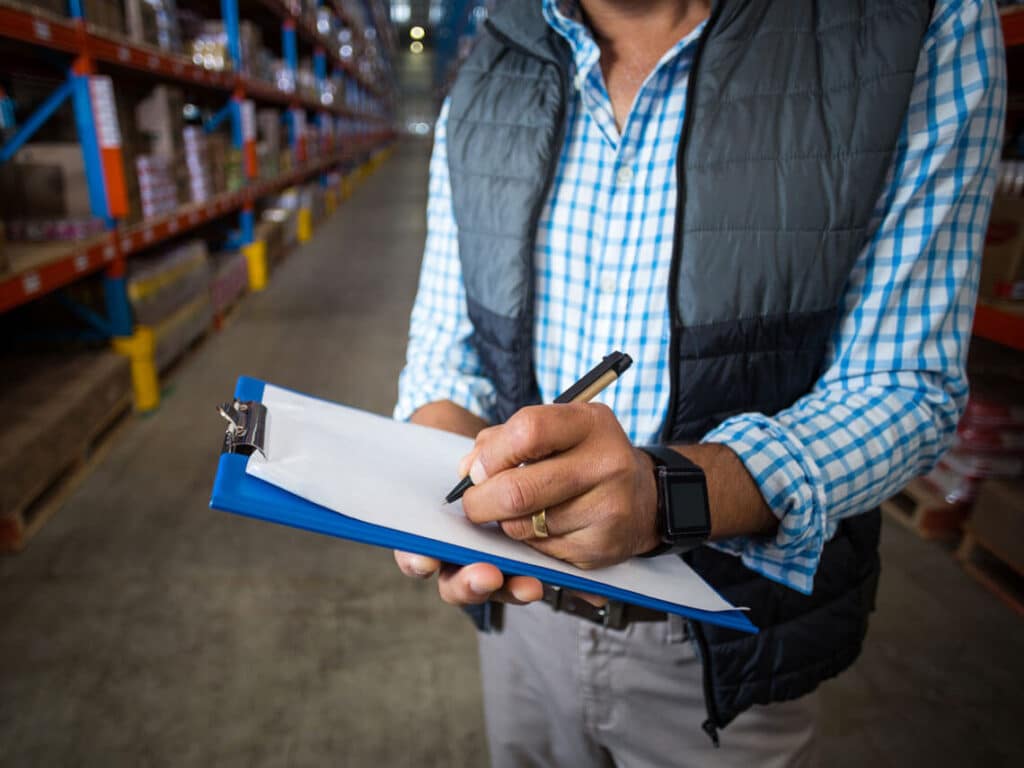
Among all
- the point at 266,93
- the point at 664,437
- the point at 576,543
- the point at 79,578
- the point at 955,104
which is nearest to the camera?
the point at 576,543

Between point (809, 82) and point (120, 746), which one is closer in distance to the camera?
point (809, 82)

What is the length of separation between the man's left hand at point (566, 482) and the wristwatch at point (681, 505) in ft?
0.08

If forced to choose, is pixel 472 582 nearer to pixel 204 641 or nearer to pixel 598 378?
pixel 598 378

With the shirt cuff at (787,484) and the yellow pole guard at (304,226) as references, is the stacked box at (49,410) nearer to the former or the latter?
the shirt cuff at (787,484)

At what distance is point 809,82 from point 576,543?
0.60 m

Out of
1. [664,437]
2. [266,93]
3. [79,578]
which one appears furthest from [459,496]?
[266,93]

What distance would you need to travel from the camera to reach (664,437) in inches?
31.7

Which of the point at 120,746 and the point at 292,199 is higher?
the point at 292,199

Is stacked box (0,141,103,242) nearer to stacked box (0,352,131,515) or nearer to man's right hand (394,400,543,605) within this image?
stacked box (0,352,131,515)

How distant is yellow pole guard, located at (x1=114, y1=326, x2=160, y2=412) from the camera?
2997 mm

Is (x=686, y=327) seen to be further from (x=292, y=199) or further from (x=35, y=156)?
(x=292, y=199)

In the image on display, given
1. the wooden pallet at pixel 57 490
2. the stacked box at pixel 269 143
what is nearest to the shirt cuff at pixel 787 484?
the wooden pallet at pixel 57 490

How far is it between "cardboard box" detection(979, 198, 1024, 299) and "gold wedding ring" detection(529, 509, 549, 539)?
1878 mm

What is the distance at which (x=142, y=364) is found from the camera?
3.07 metres
